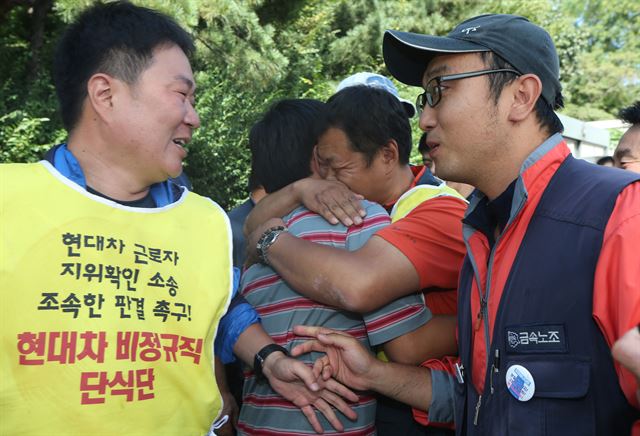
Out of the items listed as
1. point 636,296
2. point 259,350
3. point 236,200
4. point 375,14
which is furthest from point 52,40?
point 375,14

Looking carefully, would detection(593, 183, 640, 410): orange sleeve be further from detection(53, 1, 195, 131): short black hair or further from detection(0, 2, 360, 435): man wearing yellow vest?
detection(53, 1, 195, 131): short black hair

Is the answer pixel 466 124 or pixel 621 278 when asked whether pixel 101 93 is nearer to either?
pixel 466 124

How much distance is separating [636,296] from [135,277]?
134cm

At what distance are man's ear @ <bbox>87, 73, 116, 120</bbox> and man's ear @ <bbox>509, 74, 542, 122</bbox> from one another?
50.4 inches

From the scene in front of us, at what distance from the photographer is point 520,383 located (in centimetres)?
190

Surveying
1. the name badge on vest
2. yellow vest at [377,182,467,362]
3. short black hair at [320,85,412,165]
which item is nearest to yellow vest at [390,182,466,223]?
yellow vest at [377,182,467,362]

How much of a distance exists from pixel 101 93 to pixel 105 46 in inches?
6.1

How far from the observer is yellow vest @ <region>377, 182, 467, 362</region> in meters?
2.70

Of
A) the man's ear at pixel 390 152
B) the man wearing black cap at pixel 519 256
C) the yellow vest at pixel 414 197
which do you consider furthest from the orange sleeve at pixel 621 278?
the man's ear at pixel 390 152

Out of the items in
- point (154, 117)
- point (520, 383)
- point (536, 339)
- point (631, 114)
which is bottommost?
point (631, 114)

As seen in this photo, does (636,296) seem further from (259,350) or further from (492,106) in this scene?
(259,350)

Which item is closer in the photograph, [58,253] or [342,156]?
[58,253]

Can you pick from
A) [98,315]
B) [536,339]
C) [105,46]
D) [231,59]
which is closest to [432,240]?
[536,339]

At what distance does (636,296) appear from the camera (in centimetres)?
164
